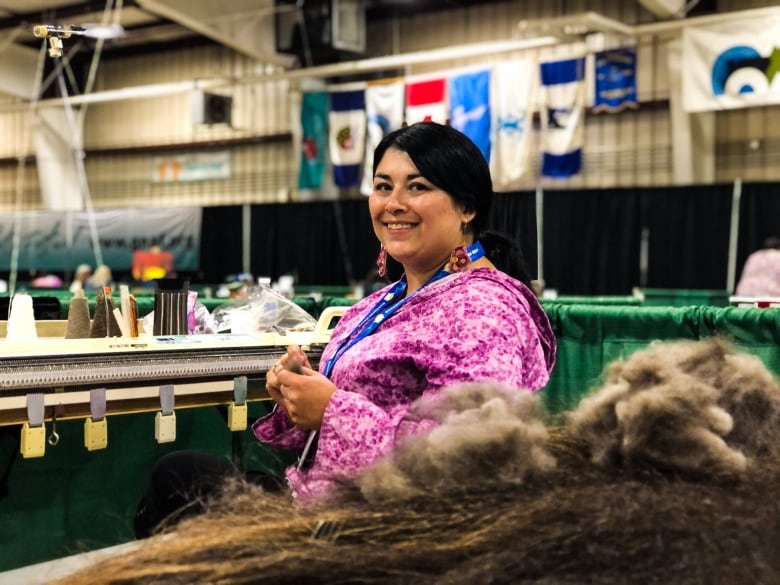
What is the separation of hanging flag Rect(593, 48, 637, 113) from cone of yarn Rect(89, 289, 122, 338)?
293 inches

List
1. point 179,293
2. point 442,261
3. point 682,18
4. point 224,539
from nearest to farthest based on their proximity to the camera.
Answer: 1. point 224,539
2. point 442,261
3. point 179,293
4. point 682,18

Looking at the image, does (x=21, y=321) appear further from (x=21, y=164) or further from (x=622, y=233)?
(x=21, y=164)

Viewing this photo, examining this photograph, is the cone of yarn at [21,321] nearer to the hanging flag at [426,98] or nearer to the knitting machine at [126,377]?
the knitting machine at [126,377]

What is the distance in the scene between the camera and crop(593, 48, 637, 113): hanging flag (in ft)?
29.1

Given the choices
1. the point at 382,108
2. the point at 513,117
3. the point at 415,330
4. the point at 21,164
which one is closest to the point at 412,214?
the point at 415,330

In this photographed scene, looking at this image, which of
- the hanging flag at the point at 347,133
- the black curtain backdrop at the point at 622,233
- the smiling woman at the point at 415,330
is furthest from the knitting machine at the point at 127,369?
the hanging flag at the point at 347,133

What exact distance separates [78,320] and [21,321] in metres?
0.17

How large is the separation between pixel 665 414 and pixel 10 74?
464 inches

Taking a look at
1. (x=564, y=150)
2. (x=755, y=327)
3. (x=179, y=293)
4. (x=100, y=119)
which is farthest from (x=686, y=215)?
(x=100, y=119)

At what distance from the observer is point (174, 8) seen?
29.8 feet

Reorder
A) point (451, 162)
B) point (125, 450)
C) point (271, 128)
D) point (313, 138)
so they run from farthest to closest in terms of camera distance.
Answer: point (271, 128) → point (313, 138) → point (125, 450) → point (451, 162)

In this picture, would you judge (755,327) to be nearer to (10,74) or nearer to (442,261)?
(442,261)

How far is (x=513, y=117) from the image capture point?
9008 mm

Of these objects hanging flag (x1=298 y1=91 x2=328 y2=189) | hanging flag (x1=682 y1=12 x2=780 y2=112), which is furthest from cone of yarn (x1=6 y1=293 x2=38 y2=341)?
hanging flag (x1=298 y1=91 x2=328 y2=189)
